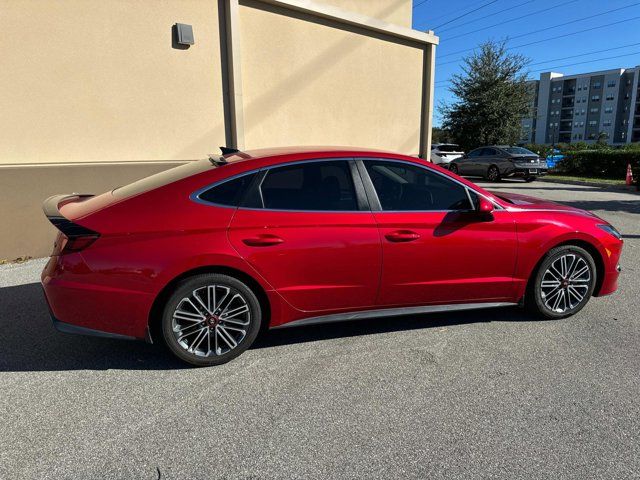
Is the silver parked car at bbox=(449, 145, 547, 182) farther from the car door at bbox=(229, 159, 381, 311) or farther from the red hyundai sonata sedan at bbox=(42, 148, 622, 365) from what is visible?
the car door at bbox=(229, 159, 381, 311)

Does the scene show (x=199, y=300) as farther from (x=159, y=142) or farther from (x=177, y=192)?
(x=159, y=142)

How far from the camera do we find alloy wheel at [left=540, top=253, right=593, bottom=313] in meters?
4.09

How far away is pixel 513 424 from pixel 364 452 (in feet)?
3.08

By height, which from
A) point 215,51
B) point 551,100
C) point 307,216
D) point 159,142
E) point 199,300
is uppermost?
point 551,100

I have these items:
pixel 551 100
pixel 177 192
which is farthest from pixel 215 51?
pixel 551 100

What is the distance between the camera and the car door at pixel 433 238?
360cm

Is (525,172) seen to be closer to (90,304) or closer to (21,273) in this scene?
(21,273)

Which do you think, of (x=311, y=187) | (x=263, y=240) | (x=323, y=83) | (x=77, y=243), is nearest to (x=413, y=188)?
(x=311, y=187)

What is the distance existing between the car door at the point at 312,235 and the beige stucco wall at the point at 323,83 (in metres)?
4.79

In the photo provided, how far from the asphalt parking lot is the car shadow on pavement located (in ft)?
0.06

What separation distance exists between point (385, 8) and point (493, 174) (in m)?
11.1

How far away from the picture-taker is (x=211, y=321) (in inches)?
130

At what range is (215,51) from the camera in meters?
7.32

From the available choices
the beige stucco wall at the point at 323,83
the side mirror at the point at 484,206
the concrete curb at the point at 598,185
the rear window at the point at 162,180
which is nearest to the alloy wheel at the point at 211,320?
the rear window at the point at 162,180
